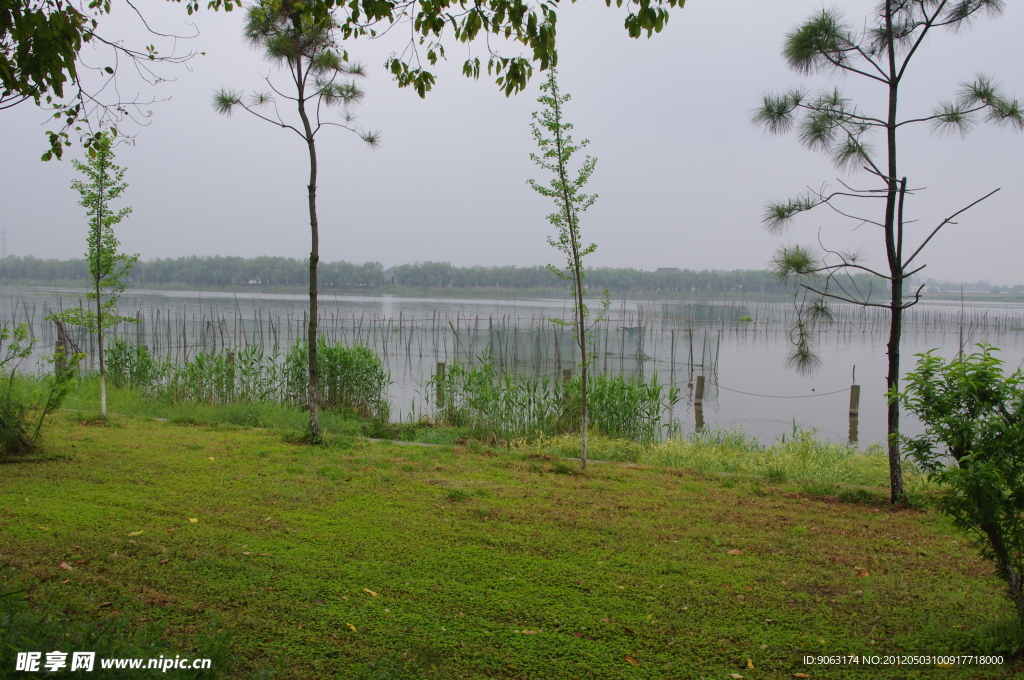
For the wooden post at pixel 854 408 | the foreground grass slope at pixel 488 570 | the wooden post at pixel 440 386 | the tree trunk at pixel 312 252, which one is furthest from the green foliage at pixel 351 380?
the wooden post at pixel 854 408

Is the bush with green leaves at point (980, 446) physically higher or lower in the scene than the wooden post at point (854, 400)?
higher

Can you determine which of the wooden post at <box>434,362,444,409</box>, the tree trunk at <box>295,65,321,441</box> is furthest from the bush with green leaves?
the wooden post at <box>434,362,444,409</box>

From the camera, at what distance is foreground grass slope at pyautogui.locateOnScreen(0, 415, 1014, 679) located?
2.64 metres

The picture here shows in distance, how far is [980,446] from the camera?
2.65 metres

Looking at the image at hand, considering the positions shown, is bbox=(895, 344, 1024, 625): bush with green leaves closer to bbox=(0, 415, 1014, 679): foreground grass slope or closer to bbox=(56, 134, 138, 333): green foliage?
bbox=(0, 415, 1014, 679): foreground grass slope

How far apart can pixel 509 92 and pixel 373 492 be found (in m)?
2.86

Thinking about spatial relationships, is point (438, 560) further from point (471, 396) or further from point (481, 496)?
point (471, 396)

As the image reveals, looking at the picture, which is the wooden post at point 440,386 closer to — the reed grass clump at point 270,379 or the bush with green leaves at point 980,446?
the reed grass clump at point 270,379

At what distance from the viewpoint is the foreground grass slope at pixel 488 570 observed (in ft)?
8.65

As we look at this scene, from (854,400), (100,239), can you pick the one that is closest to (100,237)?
(100,239)

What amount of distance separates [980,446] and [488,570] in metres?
2.22

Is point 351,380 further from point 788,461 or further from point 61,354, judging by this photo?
point 788,461

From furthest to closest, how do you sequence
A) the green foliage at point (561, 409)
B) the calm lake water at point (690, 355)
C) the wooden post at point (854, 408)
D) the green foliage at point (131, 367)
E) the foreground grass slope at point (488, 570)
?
the calm lake water at point (690, 355) → the wooden post at point (854, 408) → the green foliage at point (131, 367) → the green foliage at point (561, 409) → the foreground grass slope at point (488, 570)

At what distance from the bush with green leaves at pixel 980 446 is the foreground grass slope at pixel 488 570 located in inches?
14.4
